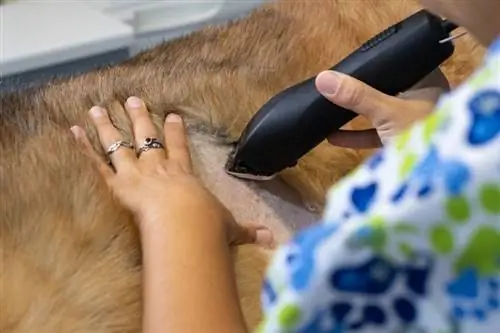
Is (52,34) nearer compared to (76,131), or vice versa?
(76,131)

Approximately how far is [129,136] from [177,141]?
5cm

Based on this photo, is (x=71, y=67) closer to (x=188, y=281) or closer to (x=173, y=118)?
(x=173, y=118)

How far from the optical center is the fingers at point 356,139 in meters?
1.06

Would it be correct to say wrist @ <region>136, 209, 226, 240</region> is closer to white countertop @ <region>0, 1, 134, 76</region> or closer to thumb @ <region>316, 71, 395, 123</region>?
thumb @ <region>316, 71, 395, 123</region>

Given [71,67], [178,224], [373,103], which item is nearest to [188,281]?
[178,224]

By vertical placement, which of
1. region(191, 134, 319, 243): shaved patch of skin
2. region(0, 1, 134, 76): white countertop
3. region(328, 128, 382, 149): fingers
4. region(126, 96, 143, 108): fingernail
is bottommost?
region(0, 1, 134, 76): white countertop

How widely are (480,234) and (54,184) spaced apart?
616mm

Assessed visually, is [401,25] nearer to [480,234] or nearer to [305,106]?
[305,106]

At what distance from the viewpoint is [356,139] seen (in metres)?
1.06

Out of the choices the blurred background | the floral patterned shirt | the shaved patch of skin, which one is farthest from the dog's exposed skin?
the floral patterned shirt

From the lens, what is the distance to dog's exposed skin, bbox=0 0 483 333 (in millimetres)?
853

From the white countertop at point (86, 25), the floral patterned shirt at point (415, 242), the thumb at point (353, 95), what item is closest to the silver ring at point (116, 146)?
the thumb at point (353, 95)

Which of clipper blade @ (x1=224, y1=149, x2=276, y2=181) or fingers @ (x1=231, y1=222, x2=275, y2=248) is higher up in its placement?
clipper blade @ (x1=224, y1=149, x2=276, y2=181)

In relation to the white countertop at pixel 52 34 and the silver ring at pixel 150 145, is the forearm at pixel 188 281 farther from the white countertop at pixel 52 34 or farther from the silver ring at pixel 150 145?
the white countertop at pixel 52 34
